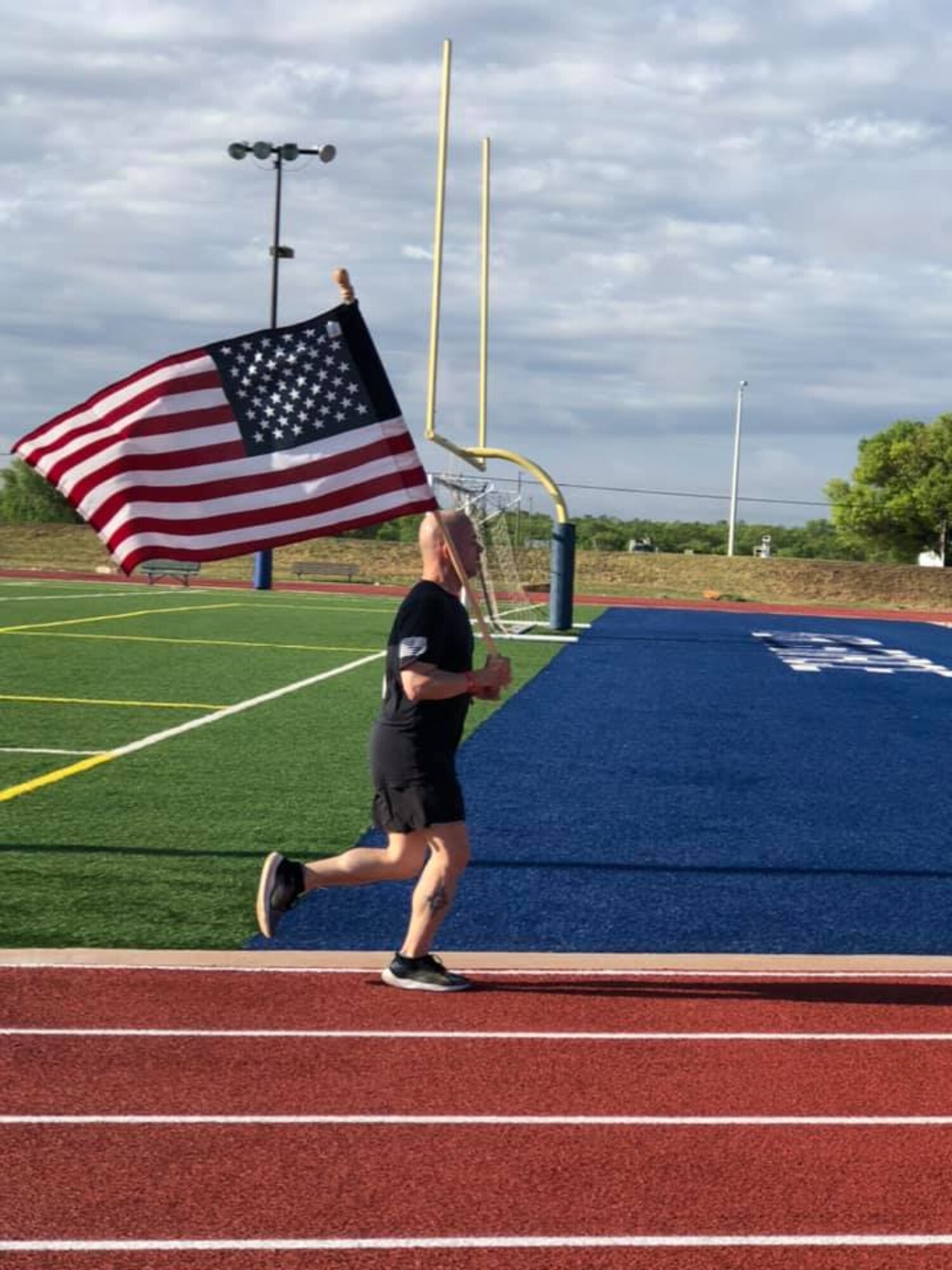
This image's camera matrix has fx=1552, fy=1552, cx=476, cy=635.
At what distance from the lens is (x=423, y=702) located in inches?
234

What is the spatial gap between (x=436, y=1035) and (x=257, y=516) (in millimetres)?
2567

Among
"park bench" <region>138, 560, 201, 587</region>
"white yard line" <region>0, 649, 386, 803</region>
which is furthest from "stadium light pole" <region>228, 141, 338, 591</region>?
"white yard line" <region>0, 649, 386, 803</region>

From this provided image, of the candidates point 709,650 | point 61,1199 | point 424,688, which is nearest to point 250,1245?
point 61,1199

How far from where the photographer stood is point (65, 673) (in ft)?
59.8

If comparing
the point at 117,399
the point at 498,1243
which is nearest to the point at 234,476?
the point at 117,399

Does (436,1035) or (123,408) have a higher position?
(123,408)

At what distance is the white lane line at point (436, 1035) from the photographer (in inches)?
213

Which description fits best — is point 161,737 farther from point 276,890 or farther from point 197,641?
point 197,641

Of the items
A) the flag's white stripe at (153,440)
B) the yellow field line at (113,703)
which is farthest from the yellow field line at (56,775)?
the flag's white stripe at (153,440)

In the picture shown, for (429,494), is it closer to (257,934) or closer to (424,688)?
(424,688)

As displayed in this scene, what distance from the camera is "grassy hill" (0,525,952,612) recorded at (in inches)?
2241

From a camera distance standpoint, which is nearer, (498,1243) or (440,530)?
(498,1243)

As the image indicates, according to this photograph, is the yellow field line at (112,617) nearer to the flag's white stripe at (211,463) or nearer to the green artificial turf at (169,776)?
the green artificial turf at (169,776)

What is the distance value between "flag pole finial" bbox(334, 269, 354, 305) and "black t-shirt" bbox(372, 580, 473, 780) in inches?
51.3
